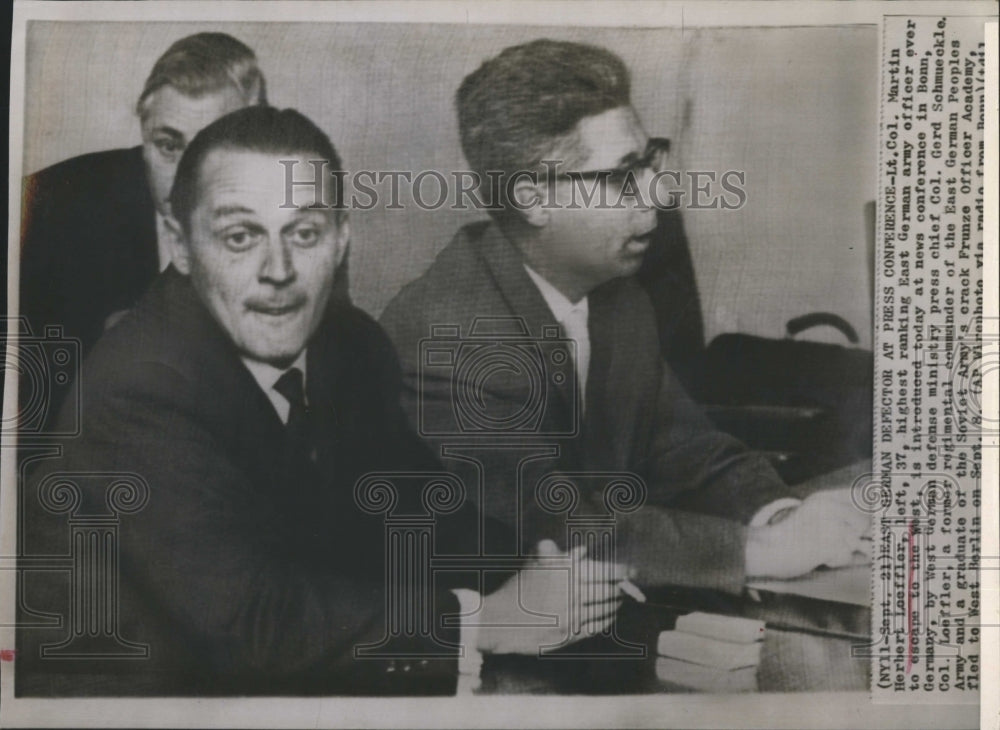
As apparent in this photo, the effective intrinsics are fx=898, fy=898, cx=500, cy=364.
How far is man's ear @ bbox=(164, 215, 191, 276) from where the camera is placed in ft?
6.95

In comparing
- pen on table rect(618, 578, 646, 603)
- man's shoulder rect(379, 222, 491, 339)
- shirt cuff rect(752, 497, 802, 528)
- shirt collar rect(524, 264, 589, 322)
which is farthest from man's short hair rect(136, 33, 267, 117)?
shirt cuff rect(752, 497, 802, 528)

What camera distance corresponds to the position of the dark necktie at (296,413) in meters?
2.11

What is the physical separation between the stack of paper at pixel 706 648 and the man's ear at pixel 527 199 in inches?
40.4

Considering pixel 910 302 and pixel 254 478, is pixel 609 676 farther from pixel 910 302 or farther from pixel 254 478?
pixel 910 302

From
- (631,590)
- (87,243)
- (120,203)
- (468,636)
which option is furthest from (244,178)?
(631,590)

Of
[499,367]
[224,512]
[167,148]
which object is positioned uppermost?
[167,148]

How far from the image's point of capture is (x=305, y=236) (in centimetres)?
212

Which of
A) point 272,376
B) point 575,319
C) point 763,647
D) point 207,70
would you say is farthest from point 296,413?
point 763,647

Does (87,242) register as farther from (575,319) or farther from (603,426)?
(603,426)

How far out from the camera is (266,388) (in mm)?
2127

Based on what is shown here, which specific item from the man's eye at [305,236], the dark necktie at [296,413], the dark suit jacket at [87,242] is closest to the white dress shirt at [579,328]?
the man's eye at [305,236]

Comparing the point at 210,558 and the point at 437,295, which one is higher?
the point at 437,295

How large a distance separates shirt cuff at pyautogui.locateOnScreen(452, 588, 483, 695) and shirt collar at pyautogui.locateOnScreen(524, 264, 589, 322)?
692 mm

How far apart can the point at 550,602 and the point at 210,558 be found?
0.81 m
